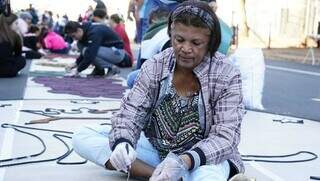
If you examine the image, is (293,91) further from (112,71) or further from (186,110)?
(186,110)

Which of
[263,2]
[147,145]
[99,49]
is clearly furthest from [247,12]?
[147,145]

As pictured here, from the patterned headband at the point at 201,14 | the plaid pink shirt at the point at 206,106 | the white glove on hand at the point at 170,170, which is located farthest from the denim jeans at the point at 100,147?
the patterned headband at the point at 201,14

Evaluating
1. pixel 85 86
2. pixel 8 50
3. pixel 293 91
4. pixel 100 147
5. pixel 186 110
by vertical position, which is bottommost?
pixel 293 91

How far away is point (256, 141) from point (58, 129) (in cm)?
151

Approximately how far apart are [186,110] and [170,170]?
1.49ft

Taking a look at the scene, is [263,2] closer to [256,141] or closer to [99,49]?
[99,49]

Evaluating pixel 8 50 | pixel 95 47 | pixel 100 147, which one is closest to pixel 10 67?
pixel 8 50

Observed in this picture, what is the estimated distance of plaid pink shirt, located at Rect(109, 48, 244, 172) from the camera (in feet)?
9.32

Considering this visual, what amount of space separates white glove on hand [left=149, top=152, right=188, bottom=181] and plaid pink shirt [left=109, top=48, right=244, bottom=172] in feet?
0.35

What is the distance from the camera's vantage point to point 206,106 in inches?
116

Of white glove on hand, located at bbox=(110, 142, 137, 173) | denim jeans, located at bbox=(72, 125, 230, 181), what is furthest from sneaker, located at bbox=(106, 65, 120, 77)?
white glove on hand, located at bbox=(110, 142, 137, 173)

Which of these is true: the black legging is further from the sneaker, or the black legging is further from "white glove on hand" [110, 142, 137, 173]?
"white glove on hand" [110, 142, 137, 173]

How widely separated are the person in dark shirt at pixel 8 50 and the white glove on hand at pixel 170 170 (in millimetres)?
6489

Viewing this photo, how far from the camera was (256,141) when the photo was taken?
4.75 m
